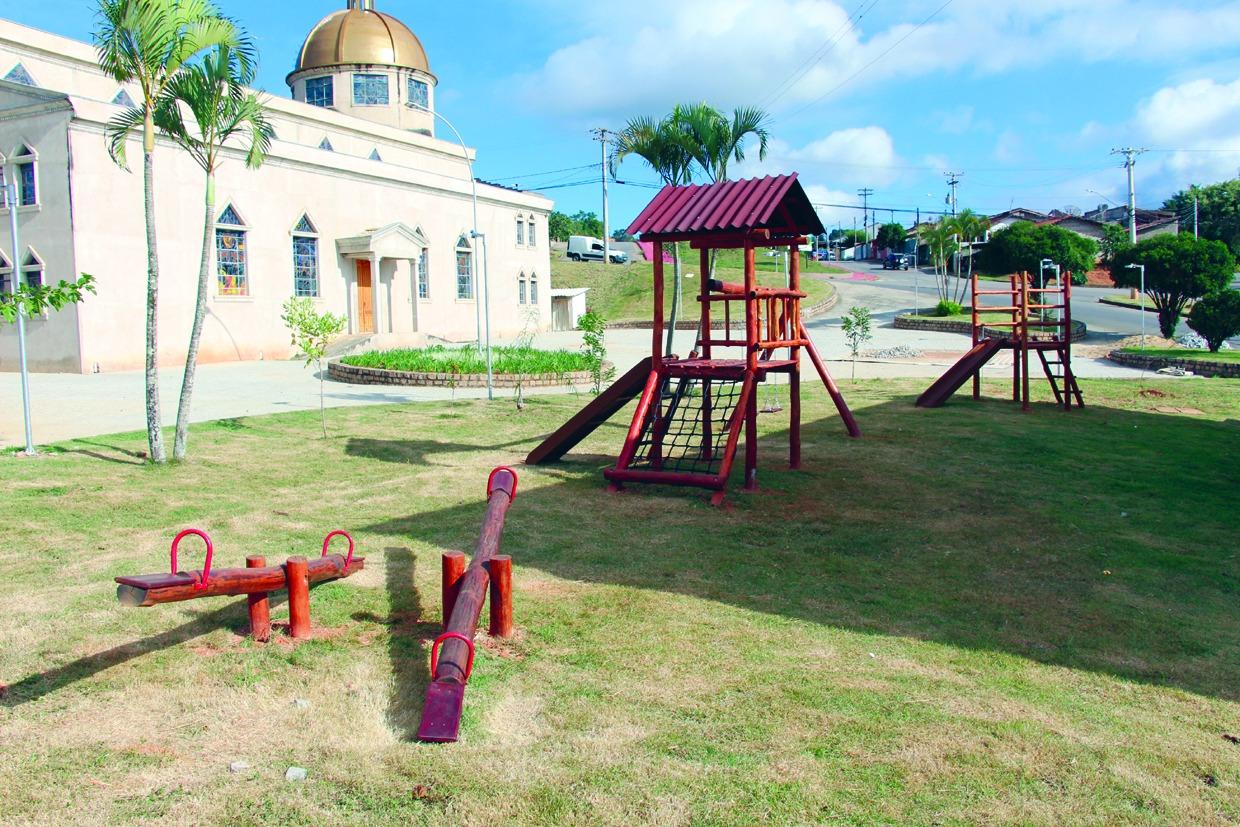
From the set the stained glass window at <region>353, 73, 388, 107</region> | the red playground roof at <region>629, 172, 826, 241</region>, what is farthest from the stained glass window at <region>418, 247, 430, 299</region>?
the red playground roof at <region>629, 172, 826, 241</region>

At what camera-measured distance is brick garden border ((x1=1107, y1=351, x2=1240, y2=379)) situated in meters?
22.4

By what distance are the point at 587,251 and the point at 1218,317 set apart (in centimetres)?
5038

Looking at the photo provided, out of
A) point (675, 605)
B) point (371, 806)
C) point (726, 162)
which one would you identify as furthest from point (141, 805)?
point (726, 162)

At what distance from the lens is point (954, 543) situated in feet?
25.5

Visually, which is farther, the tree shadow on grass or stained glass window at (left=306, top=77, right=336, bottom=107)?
stained glass window at (left=306, top=77, right=336, bottom=107)

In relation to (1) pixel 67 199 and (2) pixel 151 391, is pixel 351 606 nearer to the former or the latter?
(2) pixel 151 391

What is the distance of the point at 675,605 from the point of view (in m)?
6.22

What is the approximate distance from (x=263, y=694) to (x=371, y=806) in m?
1.38

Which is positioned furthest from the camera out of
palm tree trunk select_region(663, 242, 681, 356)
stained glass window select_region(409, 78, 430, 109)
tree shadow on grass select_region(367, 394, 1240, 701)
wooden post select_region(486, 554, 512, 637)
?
stained glass window select_region(409, 78, 430, 109)

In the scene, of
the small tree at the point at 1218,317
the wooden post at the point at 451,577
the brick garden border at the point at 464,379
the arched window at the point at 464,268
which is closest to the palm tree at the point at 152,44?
the wooden post at the point at 451,577

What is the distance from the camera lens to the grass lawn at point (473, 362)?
2104 cm

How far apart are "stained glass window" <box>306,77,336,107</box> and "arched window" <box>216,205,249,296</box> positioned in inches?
653

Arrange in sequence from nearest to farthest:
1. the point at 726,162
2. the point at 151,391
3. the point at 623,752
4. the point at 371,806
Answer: the point at 371,806 → the point at 623,752 → the point at 151,391 → the point at 726,162

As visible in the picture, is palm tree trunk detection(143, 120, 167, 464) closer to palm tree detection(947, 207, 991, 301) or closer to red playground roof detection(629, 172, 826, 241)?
red playground roof detection(629, 172, 826, 241)
